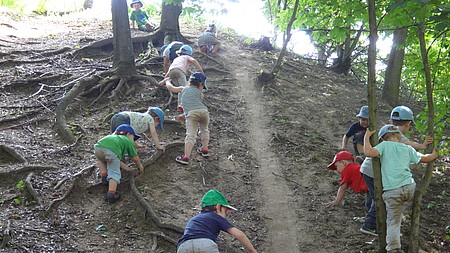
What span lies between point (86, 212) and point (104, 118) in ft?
11.1

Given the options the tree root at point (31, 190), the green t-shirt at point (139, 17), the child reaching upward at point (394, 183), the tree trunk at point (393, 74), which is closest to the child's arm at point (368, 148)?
the child reaching upward at point (394, 183)

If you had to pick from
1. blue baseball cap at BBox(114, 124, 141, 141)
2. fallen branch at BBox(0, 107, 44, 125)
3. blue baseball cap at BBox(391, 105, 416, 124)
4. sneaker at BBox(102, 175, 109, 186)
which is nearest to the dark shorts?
blue baseball cap at BBox(114, 124, 141, 141)

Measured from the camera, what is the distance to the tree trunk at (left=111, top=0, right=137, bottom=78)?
10.3 m

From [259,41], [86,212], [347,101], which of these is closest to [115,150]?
[86,212]

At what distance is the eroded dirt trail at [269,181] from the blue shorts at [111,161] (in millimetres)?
2506

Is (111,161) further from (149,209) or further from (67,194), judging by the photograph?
(149,209)

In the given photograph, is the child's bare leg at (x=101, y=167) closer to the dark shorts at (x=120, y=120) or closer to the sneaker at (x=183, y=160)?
the dark shorts at (x=120, y=120)

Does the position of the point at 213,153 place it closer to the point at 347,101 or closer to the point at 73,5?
the point at 347,101

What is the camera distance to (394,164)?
516 centimetres

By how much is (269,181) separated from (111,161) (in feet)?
10.2

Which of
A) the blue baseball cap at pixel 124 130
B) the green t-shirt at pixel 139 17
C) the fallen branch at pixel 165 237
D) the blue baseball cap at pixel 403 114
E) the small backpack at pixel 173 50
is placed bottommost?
the fallen branch at pixel 165 237

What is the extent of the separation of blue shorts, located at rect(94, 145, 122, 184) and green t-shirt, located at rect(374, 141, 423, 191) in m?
3.97

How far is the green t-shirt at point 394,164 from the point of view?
514 cm

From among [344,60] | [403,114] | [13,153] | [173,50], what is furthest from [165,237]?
[344,60]
